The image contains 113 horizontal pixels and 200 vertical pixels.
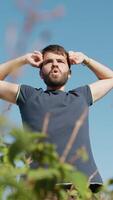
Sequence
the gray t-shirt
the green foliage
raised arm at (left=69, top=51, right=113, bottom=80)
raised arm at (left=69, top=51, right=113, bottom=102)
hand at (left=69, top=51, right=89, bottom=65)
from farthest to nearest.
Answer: raised arm at (left=69, top=51, right=113, bottom=80)
hand at (left=69, top=51, right=89, bottom=65)
raised arm at (left=69, top=51, right=113, bottom=102)
the gray t-shirt
the green foliage

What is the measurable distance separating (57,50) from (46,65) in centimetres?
28

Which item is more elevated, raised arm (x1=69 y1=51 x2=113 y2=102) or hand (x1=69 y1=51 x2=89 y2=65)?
hand (x1=69 y1=51 x2=89 y2=65)

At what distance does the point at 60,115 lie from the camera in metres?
3.94

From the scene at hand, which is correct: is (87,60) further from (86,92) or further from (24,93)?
(24,93)

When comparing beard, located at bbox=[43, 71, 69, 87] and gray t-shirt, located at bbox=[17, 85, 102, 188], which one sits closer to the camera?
gray t-shirt, located at bbox=[17, 85, 102, 188]

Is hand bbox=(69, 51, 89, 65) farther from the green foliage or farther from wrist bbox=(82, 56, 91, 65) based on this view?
the green foliage

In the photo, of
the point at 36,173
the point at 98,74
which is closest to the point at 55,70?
the point at 98,74

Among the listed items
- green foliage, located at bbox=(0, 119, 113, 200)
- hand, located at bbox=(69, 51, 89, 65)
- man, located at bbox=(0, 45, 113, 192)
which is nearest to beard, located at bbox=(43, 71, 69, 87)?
man, located at bbox=(0, 45, 113, 192)

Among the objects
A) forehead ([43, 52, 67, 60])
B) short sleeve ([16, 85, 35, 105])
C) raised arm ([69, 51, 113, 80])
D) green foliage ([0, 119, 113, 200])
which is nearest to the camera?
green foliage ([0, 119, 113, 200])

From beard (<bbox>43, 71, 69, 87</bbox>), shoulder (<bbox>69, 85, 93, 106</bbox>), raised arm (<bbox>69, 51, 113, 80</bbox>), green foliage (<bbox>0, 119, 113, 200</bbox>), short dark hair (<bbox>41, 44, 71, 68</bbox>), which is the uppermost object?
short dark hair (<bbox>41, 44, 71, 68</bbox>)

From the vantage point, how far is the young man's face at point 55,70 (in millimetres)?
4250

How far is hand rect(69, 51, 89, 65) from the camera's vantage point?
4.71 m

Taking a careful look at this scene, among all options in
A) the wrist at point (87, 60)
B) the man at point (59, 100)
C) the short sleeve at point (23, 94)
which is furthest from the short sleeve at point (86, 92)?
the wrist at point (87, 60)

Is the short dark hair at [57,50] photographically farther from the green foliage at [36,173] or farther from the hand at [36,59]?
the green foliage at [36,173]
